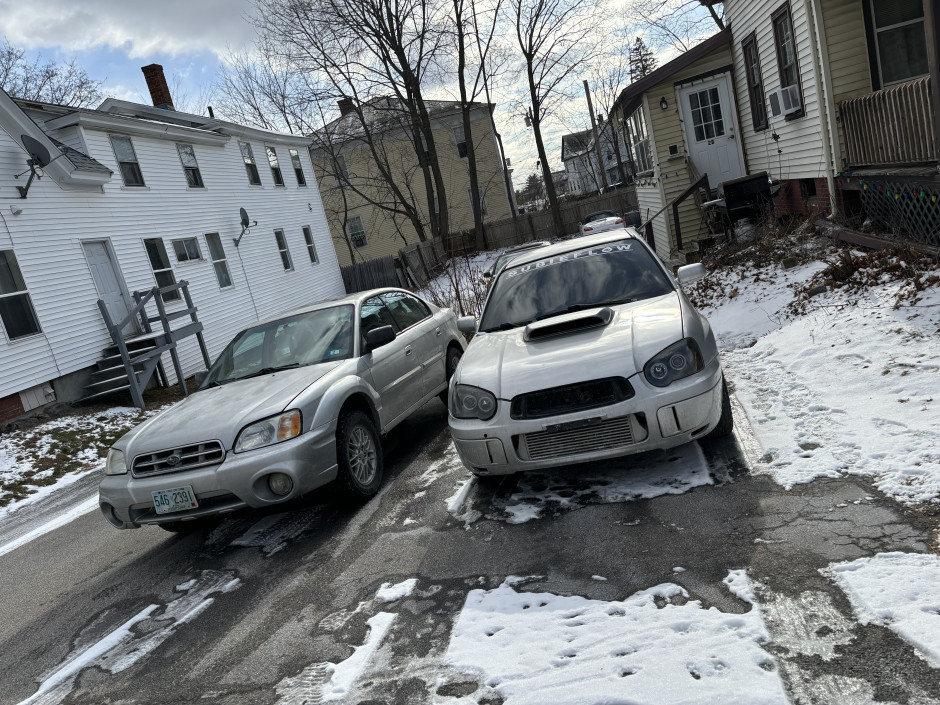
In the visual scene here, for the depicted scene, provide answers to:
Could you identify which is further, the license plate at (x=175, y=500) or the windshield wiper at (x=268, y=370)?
the windshield wiper at (x=268, y=370)

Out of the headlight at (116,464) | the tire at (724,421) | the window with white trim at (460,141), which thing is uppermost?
the window with white trim at (460,141)

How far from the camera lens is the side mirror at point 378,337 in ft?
19.1

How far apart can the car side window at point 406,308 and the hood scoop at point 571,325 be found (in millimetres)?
2192

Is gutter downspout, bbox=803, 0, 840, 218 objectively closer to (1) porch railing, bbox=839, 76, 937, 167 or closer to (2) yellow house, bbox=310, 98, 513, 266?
(1) porch railing, bbox=839, 76, 937, 167

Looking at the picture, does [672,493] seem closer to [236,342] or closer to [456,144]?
[236,342]

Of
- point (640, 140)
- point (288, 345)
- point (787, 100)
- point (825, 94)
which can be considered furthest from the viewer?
point (640, 140)

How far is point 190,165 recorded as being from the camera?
20594 mm

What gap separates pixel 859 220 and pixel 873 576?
878cm

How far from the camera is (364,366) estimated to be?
19.0ft

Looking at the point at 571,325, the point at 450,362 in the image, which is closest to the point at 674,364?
the point at 571,325

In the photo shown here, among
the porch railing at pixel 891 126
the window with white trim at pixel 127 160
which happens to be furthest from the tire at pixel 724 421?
the window with white trim at pixel 127 160

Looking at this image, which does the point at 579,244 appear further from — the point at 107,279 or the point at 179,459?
the point at 107,279

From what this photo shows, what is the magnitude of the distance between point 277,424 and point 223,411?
1.74 feet

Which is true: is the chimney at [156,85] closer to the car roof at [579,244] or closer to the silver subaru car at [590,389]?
the car roof at [579,244]
